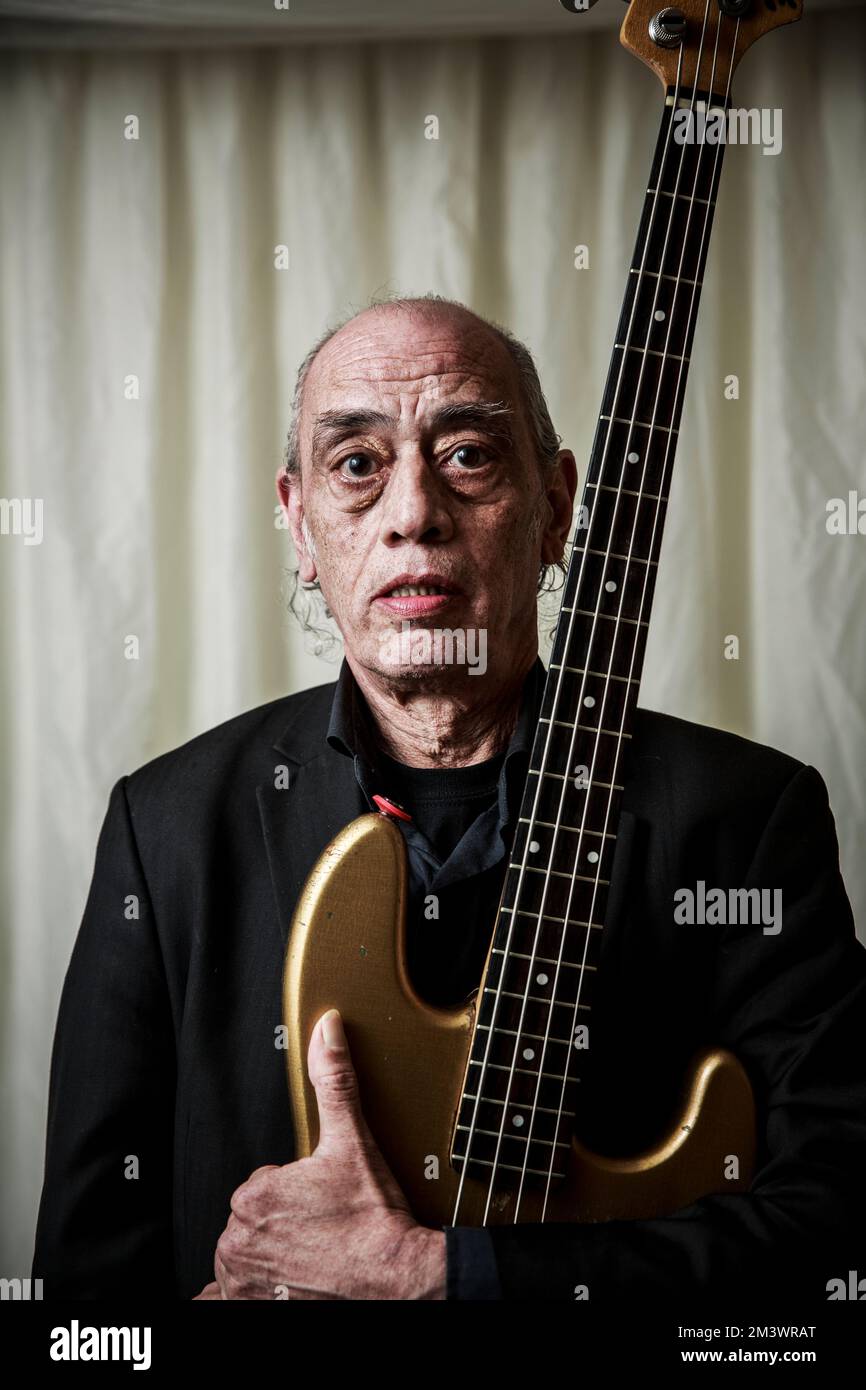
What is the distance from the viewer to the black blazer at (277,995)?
1.21m

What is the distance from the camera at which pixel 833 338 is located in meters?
1.54

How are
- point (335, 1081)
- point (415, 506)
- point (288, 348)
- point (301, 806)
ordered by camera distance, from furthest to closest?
point (288, 348)
point (301, 806)
point (415, 506)
point (335, 1081)

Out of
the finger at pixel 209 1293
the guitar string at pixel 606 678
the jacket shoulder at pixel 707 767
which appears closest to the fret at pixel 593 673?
the guitar string at pixel 606 678

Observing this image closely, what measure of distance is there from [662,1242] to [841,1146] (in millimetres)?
213

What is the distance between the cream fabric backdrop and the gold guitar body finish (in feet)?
1.75

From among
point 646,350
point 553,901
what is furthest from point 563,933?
point 646,350

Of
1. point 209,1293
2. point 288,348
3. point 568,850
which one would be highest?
point 288,348

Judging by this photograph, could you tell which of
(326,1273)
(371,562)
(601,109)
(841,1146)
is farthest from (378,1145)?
(601,109)

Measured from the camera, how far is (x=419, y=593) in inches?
48.3

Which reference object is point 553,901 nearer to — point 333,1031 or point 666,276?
point 333,1031

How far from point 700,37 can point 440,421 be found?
0.47 meters

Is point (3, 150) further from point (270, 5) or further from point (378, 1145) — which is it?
point (378, 1145)
